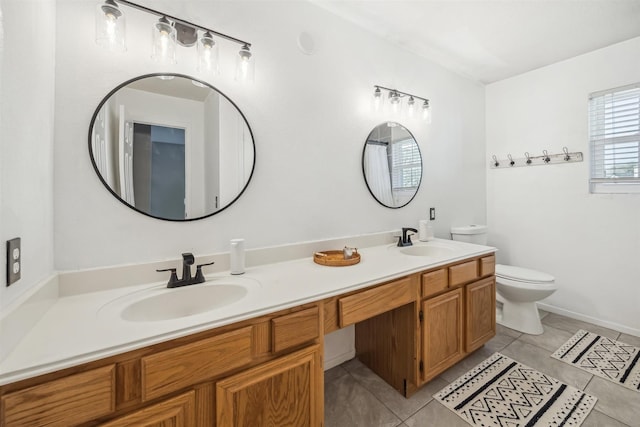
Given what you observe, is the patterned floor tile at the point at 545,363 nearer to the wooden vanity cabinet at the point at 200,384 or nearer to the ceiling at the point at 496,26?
the wooden vanity cabinet at the point at 200,384

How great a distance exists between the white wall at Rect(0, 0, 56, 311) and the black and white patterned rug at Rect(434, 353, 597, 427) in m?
2.01

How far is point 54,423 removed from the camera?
0.64m

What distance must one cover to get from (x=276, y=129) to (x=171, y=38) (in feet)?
2.12

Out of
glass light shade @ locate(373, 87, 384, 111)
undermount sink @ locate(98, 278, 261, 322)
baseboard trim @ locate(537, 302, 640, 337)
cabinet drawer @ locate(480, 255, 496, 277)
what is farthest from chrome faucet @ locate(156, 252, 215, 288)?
baseboard trim @ locate(537, 302, 640, 337)

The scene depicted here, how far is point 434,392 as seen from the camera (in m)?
1.57

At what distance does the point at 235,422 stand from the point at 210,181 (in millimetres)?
1052

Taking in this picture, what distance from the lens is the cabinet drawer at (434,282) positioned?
4.90 ft

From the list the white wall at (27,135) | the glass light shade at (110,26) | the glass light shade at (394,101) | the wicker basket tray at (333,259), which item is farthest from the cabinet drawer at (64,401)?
the glass light shade at (394,101)

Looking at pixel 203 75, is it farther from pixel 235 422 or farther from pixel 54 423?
pixel 235 422

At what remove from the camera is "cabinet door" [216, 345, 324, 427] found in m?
0.88

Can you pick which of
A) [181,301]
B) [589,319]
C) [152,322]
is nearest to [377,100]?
[181,301]

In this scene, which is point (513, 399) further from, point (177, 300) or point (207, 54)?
point (207, 54)

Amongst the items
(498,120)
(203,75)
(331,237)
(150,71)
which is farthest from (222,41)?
(498,120)

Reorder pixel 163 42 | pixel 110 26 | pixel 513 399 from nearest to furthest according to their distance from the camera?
pixel 110 26, pixel 163 42, pixel 513 399
